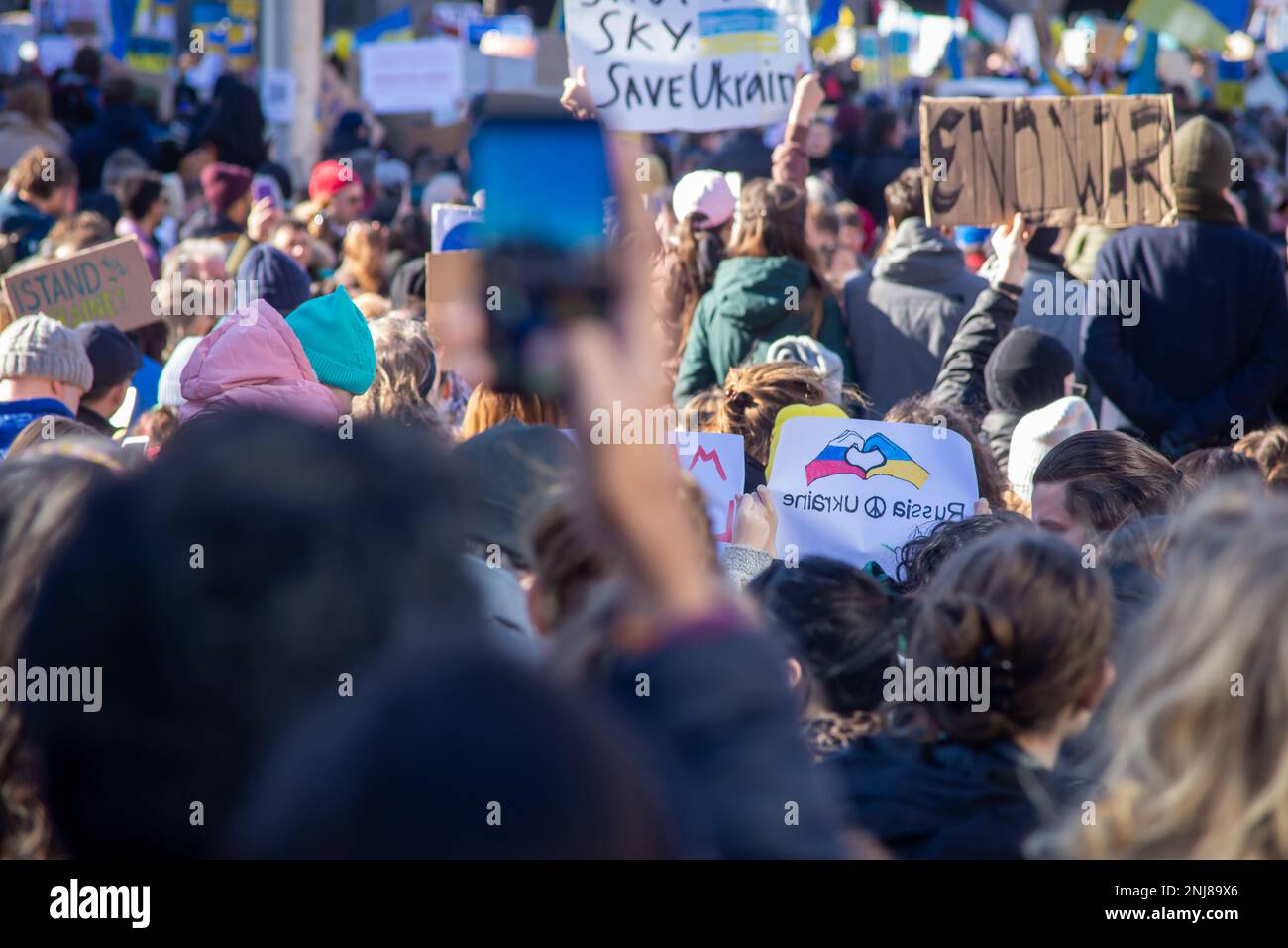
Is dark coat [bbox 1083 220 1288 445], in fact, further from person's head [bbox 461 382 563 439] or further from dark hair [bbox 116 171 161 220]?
dark hair [bbox 116 171 161 220]

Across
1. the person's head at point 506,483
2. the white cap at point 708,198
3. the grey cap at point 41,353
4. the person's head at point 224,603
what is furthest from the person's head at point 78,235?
the person's head at point 224,603

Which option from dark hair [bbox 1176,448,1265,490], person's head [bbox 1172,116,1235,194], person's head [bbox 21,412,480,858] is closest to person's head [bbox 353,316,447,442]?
dark hair [bbox 1176,448,1265,490]

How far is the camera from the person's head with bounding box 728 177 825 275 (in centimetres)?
520

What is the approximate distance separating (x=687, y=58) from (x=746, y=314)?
141cm

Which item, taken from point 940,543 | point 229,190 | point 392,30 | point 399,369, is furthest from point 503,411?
point 392,30

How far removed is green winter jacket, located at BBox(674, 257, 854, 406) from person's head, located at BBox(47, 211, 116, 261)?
8.33 feet

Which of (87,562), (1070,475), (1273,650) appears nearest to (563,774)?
(87,562)

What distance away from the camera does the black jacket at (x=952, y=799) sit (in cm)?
197

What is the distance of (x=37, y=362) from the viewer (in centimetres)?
414

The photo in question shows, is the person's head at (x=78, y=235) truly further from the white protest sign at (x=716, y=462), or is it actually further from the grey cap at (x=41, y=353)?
the white protest sign at (x=716, y=462)

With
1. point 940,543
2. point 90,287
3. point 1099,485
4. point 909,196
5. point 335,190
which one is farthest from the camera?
point 335,190

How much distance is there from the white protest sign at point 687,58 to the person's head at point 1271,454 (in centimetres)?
254

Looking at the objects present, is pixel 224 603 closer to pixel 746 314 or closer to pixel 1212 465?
pixel 1212 465
